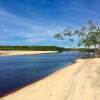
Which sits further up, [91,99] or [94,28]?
[94,28]

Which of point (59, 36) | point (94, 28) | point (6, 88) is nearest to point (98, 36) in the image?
point (94, 28)

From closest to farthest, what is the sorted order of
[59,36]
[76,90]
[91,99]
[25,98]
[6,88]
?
[91,99] → [25,98] → [76,90] → [6,88] → [59,36]

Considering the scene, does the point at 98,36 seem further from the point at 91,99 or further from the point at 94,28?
the point at 91,99

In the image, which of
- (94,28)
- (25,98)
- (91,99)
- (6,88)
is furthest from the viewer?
(94,28)

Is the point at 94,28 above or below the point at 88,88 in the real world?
above

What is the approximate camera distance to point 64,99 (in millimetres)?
15781

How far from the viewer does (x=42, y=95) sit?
1772 centimetres

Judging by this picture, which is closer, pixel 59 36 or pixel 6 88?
pixel 6 88

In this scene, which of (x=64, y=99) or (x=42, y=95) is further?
(x=42, y=95)

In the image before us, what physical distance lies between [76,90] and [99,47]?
222 feet

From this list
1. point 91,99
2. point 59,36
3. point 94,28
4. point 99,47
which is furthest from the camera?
point 59,36

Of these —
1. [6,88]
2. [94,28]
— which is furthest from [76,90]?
[94,28]

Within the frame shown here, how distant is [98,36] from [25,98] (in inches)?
2510

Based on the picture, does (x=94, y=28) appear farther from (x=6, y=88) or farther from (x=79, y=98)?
(x=79, y=98)
